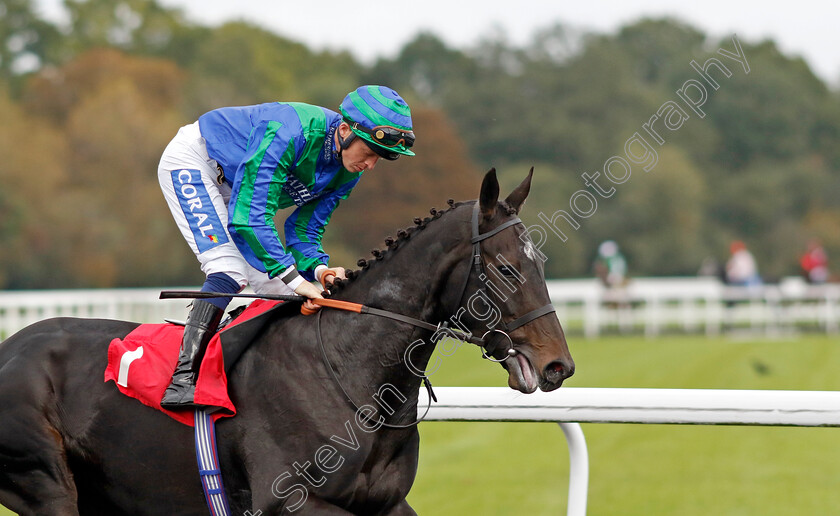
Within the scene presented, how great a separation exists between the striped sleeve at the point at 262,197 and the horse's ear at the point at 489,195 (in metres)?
0.72

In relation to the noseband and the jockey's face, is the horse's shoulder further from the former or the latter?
the noseband

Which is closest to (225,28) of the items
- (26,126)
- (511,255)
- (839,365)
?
(26,126)

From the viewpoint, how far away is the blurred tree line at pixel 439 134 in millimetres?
34750

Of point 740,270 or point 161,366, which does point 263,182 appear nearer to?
point 161,366

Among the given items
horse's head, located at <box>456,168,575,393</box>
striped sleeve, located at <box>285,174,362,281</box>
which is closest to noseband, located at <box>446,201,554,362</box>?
horse's head, located at <box>456,168,575,393</box>

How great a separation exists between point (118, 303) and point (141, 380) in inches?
606

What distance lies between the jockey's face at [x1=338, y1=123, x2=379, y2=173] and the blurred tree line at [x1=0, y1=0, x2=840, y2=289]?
101 feet

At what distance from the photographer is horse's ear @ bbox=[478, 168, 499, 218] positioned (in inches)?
136

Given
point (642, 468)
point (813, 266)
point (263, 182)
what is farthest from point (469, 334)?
point (813, 266)

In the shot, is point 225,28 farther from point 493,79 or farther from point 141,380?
point 141,380

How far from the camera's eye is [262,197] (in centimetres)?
367

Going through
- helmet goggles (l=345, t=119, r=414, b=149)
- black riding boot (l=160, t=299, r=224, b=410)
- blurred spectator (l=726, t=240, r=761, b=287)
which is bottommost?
black riding boot (l=160, t=299, r=224, b=410)

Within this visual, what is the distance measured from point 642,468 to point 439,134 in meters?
34.8

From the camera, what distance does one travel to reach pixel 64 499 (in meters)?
3.76
